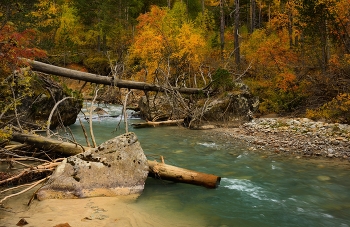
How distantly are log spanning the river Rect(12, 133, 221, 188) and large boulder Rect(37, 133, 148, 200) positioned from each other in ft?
1.47

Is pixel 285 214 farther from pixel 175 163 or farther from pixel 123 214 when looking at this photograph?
pixel 175 163

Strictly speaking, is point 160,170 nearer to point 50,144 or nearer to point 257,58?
point 50,144

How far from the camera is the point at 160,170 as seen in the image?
6.77m

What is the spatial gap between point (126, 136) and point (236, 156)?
4519 millimetres

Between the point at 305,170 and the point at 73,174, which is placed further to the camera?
the point at 305,170

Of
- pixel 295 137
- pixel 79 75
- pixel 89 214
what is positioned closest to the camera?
pixel 89 214

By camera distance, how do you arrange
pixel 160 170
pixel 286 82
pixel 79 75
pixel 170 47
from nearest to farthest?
pixel 160 170 < pixel 79 75 < pixel 286 82 < pixel 170 47

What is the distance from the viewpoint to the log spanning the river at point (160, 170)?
6598mm

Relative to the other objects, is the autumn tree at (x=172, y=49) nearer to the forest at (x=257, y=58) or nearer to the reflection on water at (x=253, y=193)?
the forest at (x=257, y=58)

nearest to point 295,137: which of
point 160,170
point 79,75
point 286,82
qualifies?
point 286,82

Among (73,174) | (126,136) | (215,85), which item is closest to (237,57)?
(215,85)

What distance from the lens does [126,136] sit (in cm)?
675

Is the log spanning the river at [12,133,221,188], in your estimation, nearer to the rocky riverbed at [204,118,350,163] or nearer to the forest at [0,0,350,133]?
Result: the forest at [0,0,350,133]

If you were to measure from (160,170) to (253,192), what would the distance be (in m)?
2.21
